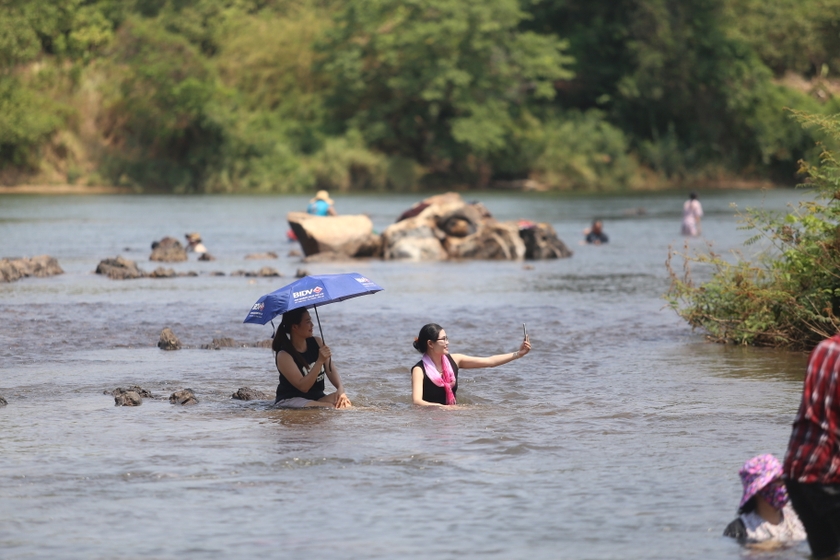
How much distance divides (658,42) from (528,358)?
56930 mm

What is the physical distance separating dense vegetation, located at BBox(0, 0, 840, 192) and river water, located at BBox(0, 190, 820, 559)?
47.4 meters

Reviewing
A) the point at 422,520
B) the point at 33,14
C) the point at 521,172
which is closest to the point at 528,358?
the point at 422,520

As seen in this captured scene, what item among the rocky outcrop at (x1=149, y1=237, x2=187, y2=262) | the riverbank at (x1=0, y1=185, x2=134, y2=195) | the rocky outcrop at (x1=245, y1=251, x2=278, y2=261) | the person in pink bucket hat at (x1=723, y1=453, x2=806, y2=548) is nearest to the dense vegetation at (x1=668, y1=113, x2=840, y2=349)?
the person in pink bucket hat at (x1=723, y1=453, x2=806, y2=548)

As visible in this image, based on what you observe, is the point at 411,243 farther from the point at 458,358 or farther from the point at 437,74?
the point at 437,74

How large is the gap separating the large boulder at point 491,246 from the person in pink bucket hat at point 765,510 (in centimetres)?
2084

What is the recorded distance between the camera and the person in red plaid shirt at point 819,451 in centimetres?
520

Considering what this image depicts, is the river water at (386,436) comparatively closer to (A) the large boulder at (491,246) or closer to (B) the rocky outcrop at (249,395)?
(B) the rocky outcrop at (249,395)

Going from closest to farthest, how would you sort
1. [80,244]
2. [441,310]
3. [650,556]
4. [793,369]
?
[650,556] → [793,369] → [441,310] → [80,244]

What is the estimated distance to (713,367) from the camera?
12.3 m

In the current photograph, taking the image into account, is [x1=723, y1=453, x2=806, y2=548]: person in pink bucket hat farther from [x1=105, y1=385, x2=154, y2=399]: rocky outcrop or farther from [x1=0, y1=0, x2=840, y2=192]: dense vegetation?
[x1=0, y1=0, x2=840, y2=192]: dense vegetation

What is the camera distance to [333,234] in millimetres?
26375

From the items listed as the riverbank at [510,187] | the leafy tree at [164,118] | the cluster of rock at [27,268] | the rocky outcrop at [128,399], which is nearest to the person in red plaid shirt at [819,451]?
the rocky outcrop at [128,399]

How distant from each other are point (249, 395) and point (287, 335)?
875 millimetres

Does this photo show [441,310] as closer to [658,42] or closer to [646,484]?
[646,484]
